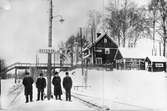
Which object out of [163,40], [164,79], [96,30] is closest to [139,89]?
[164,79]

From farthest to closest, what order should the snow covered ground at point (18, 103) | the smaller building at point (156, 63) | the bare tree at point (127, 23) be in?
the bare tree at point (127, 23), the smaller building at point (156, 63), the snow covered ground at point (18, 103)

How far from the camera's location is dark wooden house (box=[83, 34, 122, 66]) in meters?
2.62

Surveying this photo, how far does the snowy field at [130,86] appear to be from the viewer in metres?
2.52

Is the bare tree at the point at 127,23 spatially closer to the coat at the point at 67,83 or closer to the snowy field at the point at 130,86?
the snowy field at the point at 130,86

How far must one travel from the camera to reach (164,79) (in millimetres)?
2678

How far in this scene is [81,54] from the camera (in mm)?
2467

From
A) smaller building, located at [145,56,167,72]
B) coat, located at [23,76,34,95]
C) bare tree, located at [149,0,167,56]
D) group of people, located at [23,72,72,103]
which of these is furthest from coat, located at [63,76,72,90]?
bare tree, located at [149,0,167,56]

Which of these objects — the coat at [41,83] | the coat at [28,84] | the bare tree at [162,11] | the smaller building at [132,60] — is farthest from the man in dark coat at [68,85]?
the bare tree at [162,11]

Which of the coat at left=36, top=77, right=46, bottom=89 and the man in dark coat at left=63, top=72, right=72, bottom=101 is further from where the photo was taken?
the man in dark coat at left=63, top=72, right=72, bottom=101

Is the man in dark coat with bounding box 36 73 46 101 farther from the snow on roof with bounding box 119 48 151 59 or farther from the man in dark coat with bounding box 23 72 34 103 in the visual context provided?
the snow on roof with bounding box 119 48 151 59

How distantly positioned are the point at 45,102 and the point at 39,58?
0.37m

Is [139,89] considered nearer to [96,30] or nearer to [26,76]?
[96,30]

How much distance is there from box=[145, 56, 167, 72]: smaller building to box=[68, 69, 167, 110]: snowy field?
5 cm

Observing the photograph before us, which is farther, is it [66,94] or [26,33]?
[66,94]
